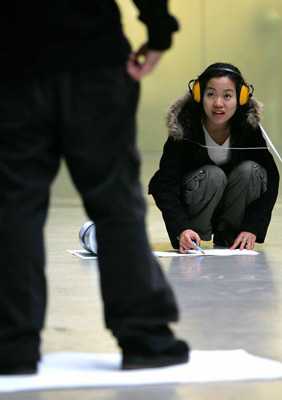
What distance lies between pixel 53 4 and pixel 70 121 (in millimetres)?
221

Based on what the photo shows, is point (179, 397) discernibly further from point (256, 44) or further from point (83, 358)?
point (256, 44)

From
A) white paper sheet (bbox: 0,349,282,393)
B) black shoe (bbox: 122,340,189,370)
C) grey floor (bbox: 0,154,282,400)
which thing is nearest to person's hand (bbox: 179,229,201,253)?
grey floor (bbox: 0,154,282,400)

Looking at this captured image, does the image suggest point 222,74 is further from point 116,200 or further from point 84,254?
point 116,200

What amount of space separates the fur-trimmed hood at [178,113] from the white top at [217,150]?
126 mm

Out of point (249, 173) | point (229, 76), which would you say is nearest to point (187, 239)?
point (249, 173)

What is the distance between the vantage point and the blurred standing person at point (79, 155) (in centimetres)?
206

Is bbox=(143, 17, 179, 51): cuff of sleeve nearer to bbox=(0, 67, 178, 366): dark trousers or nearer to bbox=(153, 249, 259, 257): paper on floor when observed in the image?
bbox=(0, 67, 178, 366): dark trousers

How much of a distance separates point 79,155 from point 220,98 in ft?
7.03

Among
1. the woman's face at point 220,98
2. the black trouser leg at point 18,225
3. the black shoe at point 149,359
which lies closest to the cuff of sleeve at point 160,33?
the black trouser leg at point 18,225

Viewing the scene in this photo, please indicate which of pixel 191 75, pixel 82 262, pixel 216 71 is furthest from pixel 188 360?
pixel 191 75

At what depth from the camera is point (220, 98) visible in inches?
164

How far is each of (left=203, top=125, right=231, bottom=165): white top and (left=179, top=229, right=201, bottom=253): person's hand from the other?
1.17ft

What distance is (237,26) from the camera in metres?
8.30

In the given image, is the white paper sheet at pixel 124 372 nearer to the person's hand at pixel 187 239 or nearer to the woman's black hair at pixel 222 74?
the person's hand at pixel 187 239
